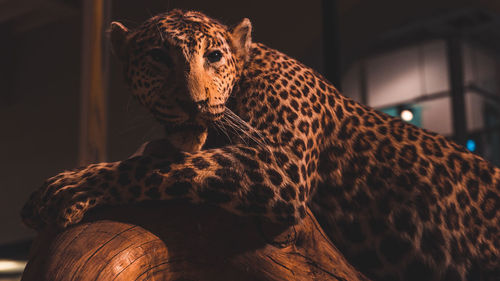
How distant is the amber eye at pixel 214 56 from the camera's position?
6.72ft

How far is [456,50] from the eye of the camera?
10445mm

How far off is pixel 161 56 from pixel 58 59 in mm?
3340

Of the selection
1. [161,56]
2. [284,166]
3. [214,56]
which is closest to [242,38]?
[214,56]

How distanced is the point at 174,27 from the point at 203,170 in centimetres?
49

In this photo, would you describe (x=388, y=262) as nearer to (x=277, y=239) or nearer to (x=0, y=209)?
(x=277, y=239)

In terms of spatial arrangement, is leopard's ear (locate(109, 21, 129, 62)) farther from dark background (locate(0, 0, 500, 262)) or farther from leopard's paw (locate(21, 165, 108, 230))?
dark background (locate(0, 0, 500, 262))

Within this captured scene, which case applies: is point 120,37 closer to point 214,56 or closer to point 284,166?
point 214,56

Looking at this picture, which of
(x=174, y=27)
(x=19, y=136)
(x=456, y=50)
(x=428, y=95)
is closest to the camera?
(x=174, y=27)

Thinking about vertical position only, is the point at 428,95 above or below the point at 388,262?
above

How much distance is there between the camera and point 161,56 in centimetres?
202

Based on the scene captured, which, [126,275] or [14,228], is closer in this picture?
[126,275]

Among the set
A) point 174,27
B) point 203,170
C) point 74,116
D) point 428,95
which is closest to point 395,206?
point 203,170

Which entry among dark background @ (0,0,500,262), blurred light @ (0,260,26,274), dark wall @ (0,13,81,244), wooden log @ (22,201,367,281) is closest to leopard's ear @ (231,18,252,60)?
wooden log @ (22,201,367,281)

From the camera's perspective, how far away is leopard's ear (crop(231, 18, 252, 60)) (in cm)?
222
